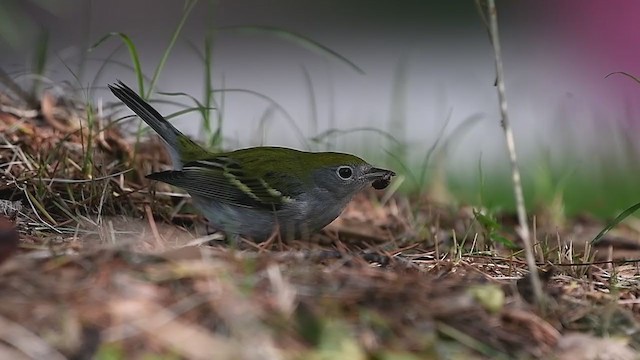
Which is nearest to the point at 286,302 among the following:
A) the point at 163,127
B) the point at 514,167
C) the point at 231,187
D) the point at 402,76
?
the point at 514,167

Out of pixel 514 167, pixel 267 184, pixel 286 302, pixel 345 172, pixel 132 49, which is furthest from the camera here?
pixel 345 172

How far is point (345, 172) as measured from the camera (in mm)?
5215

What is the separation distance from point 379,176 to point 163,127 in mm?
1132

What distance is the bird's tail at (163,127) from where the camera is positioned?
515 cm

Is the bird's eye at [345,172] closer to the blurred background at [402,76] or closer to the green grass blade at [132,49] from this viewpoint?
the blurred background at [402,76]

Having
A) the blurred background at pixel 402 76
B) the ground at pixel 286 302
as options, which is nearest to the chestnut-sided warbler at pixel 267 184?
the blurred background at pixel 402 76

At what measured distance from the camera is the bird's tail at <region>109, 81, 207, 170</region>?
515 cm

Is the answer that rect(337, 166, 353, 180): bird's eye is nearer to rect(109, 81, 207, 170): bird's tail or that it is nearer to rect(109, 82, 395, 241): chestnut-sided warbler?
rect(109, 82, 395, 241): chestnut-sided warbler

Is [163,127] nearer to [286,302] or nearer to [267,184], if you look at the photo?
[267,184]

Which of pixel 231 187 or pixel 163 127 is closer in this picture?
pixel 231 187

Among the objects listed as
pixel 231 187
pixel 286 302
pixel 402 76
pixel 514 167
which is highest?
pixel 514 167

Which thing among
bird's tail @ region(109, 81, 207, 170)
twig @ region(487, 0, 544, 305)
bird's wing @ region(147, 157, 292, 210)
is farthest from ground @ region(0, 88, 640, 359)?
bird's tail @ region(109, 81, 207, 170)

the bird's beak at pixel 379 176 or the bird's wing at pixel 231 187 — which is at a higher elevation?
the bird's beak at pixel 379 176

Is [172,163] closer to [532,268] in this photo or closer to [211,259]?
[211,259]
